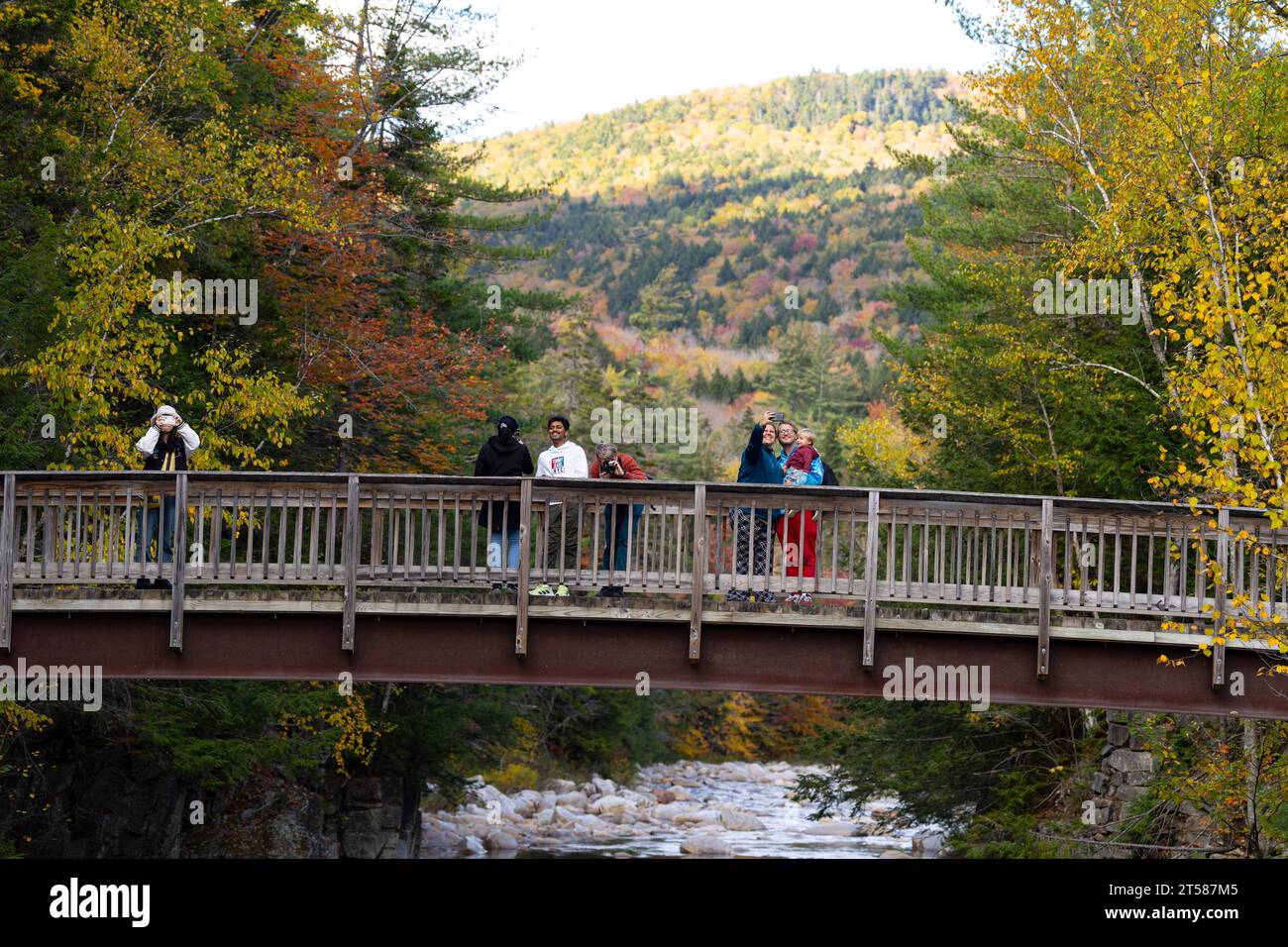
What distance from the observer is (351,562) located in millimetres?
17141

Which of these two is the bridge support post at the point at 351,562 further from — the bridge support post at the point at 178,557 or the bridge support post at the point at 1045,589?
the bridge support post at the point at 1045,589

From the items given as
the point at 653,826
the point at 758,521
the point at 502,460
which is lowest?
the point at 653,826

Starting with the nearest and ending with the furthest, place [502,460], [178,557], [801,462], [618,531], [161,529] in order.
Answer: [178,557], [161,529], [618,531], [502,460], [801,462]

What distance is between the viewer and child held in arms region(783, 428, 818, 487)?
18.5 m

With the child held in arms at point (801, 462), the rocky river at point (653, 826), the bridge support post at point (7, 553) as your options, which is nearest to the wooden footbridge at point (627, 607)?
the bridge support post at point (7, 553)

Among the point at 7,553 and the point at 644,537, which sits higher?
the point at 644,537

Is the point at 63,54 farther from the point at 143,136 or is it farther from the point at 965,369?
the point at 965,369

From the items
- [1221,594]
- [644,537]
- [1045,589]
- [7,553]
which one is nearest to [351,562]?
[644,537]

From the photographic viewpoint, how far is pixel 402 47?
122 ft

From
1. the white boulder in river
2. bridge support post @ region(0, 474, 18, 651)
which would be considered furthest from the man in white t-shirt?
the white boulder in river

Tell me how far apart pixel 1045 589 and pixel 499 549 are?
219 inches

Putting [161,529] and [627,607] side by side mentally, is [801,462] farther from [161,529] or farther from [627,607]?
[161,529]
